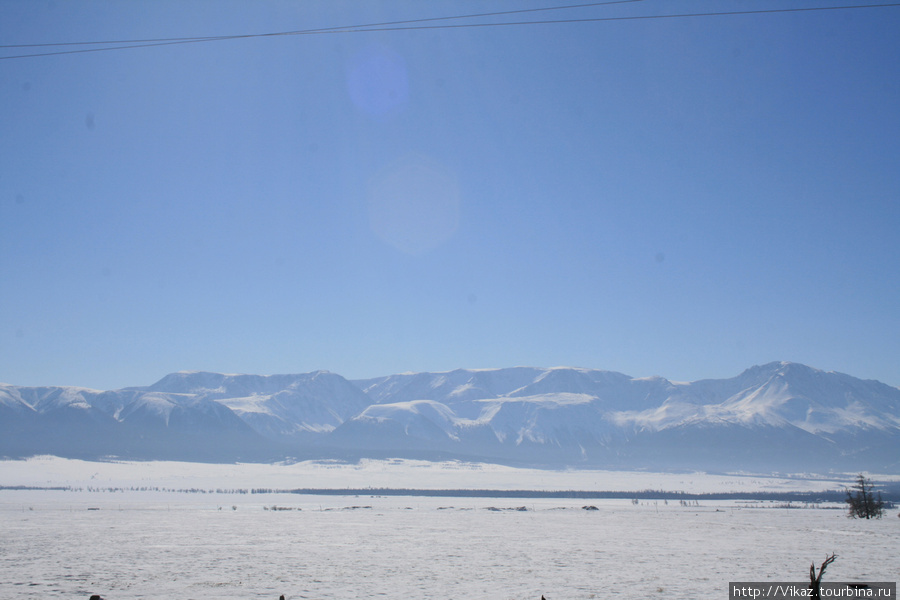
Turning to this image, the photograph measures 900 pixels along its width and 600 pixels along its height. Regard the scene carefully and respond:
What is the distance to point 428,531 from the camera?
171ft

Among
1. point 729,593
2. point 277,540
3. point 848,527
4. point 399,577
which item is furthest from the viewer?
point 848,527

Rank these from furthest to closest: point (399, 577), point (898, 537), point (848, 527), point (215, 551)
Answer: point (848, 527) → point (898, 537) → point (215, 551) → point (399, 577)

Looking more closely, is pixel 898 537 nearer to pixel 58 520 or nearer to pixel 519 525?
pixel 519 525

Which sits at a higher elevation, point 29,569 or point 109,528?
point 29,569

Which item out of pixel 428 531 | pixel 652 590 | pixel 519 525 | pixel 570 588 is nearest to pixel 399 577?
pixel 570 588

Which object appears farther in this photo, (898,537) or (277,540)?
(898,537)

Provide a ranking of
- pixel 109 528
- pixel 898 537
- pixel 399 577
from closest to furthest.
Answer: pixel 399 577 → pixel 898 537 → pixel 109 528

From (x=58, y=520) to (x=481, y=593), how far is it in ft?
188

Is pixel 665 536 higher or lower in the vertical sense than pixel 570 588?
lower

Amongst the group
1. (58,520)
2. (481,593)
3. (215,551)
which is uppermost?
(481,593)

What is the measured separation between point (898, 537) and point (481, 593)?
41399 millimetres

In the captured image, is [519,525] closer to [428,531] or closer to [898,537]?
[428,531]

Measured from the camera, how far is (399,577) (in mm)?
26828

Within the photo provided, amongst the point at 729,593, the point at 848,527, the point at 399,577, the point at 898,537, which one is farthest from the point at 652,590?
the point at 848,527
